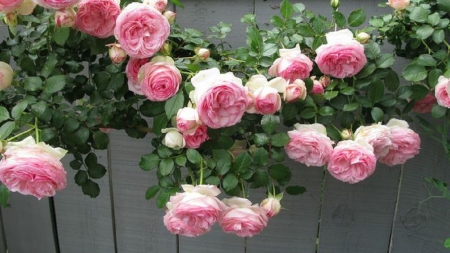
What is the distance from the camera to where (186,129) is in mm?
798

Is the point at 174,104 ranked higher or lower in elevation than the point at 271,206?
higher

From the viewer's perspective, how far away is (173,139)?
0.85 meters

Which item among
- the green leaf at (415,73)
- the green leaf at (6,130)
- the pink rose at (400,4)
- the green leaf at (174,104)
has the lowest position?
the green leaf at (6,130)

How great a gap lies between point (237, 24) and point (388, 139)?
1.55ft

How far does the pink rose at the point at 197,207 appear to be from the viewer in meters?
0.78

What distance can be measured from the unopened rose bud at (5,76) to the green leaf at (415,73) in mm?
754

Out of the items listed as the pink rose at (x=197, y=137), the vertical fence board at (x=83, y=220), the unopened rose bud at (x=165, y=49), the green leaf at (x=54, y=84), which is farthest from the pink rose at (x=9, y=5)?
the vertical fence board at (x=83, y=220)

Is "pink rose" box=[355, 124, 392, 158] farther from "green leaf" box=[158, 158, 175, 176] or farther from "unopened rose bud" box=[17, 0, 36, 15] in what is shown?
"unopened rose bud" box=[17, 0, 36, 15]

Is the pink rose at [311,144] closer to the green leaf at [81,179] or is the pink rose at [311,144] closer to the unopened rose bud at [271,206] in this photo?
the unopened rose bud at [271,206]

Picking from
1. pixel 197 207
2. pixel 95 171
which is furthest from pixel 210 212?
pixel 95 171

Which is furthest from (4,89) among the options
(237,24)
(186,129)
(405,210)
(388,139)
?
(405,210)

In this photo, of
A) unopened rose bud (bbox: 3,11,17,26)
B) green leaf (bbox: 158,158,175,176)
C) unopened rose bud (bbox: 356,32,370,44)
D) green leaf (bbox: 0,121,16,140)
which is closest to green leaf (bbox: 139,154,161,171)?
green leaf (bbox: 158,158,175,176)

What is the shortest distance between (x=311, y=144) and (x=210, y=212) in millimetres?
227

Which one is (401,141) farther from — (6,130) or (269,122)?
(6,130)
